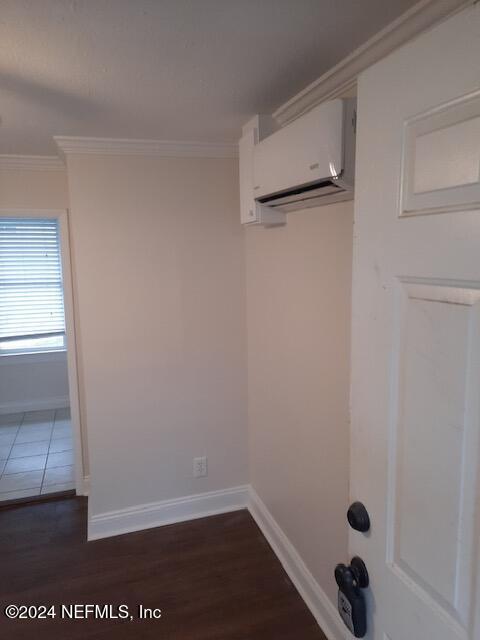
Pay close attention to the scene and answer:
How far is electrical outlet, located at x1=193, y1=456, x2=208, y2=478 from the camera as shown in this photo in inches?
107

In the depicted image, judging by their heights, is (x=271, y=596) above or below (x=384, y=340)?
below

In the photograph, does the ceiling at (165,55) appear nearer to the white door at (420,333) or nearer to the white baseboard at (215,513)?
the white door at (420,333)

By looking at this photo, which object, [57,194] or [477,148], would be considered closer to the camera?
[477,148]

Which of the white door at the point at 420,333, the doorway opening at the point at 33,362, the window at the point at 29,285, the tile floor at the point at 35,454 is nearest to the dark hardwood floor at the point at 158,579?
the tile floor at the point at 35,454

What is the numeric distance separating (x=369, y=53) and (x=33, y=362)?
4474mm

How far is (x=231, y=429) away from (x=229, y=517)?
0.55 meters

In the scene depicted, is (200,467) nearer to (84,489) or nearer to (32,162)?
(84,489)

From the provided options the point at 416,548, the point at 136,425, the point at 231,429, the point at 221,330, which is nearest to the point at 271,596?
the point at 231,429

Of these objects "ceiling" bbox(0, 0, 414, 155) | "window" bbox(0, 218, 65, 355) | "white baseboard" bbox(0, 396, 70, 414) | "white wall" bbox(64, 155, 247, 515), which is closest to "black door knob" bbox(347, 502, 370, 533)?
"ceiling" bbox(0, 0, 414, 155)

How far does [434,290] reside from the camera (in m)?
0.74

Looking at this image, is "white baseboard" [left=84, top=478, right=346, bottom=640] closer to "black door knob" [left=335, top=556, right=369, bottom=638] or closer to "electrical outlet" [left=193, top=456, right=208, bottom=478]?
"electrical outlet" [left=193, top=456, right=208, bottom=478]

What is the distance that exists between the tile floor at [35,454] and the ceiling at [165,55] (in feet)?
8.00

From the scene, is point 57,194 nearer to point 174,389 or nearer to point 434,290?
point 174,389

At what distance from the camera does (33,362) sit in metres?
4.71
